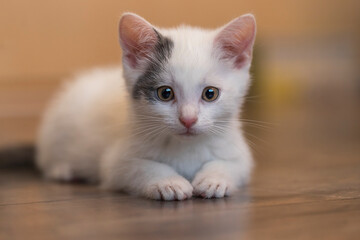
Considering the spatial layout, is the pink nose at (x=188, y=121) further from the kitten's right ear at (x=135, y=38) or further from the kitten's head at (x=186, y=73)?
the kitten's right ear at (x=135, y=38)

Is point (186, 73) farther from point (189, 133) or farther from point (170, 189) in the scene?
point (170, 189)

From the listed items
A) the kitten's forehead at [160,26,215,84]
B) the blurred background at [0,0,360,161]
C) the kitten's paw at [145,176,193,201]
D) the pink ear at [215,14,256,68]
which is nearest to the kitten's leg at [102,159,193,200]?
the kitten's paw at [145,176,193,201]

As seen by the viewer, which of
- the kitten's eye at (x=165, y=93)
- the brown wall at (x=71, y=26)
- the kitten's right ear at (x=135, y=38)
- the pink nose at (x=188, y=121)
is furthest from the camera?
the brown wall at (x=71, y=26)

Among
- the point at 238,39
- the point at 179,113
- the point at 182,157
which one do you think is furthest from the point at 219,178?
the point at 238,39

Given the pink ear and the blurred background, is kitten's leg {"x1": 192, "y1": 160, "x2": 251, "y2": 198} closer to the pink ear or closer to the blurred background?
the pink ear

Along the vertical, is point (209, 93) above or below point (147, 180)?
above

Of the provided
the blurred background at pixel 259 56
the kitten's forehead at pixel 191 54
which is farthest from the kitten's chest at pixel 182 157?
the blurred background at pixel 259 56
